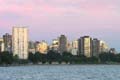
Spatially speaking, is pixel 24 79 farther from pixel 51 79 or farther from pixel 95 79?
pixel 95 79

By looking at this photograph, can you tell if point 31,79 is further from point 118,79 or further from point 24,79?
point 118,79

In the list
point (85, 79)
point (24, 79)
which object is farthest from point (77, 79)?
point (24, 79)

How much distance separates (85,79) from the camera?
118 m

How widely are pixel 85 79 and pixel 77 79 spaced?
2.04 metres

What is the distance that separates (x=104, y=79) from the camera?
383 ft

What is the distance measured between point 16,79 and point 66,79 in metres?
8.63

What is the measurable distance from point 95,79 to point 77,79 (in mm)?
3131

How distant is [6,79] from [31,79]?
172 inches

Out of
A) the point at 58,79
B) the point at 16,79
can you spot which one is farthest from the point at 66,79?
the point at 16,79

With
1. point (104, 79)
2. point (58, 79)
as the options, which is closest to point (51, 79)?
point (58, 79)

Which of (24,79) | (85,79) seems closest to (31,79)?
(24,79)

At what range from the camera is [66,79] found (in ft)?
381

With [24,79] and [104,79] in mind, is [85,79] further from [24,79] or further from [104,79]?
[24,79]

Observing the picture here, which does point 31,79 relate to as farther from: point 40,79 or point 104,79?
point 104,79
